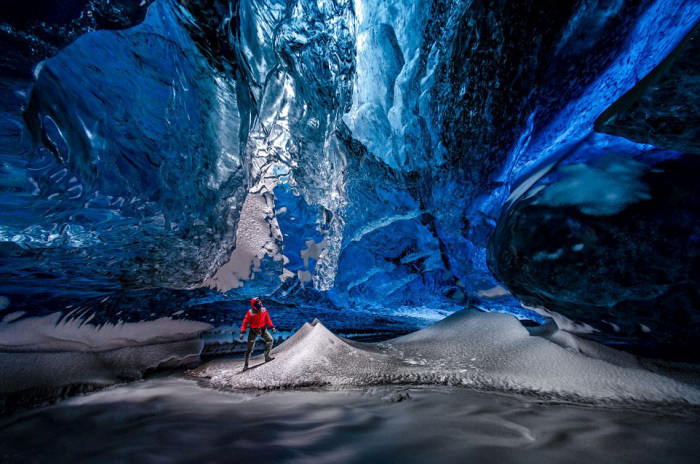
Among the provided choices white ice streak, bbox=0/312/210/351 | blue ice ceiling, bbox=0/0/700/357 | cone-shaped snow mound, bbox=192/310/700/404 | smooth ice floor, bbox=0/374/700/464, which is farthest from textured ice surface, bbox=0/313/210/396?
cone-shaped snow mound, bbox=192/310/700/404

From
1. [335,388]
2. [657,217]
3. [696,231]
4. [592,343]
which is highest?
[657,217]

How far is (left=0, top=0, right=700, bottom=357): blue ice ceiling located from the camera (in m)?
1.74

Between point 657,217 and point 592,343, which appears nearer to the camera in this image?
point 657,217

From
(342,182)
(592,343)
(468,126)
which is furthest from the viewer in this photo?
(342,182)

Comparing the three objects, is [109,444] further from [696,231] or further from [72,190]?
[696,231]

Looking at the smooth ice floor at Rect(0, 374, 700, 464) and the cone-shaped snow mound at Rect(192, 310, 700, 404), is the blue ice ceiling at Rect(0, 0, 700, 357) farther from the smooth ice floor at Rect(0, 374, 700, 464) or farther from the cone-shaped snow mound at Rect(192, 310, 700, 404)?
the smooth ice floor at Rect(0, 374, 700, 464)

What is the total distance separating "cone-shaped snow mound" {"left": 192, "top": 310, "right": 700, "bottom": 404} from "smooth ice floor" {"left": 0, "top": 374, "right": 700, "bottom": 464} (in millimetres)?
273

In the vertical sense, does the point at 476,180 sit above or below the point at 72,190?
above

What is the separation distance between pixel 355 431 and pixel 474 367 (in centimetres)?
169

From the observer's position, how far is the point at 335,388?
2.60 meters

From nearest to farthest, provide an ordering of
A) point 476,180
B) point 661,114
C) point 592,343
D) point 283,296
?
point 661,114 → point 592,343 → point 476,180 → point 283,296

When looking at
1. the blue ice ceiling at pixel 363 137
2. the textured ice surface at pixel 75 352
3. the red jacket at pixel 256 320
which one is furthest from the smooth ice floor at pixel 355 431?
the red jacket at pixel 256 320

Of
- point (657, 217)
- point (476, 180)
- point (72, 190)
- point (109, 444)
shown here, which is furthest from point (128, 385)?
point (657, 217)

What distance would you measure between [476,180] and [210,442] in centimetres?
356
